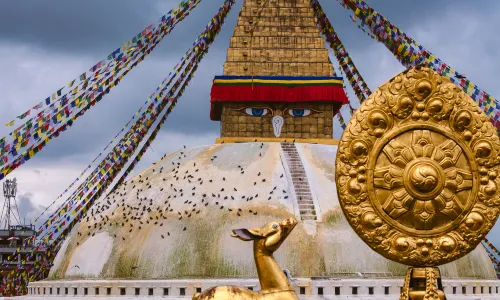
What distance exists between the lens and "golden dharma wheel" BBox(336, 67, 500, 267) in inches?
206

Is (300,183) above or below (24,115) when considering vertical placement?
below

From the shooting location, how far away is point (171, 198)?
15.4 m

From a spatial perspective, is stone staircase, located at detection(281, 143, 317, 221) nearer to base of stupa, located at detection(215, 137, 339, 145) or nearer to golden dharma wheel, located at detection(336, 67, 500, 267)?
base of stupa, located at detection(215, 137, 339, 145)

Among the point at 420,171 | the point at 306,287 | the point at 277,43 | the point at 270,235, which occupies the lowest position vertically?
the point at 306,287

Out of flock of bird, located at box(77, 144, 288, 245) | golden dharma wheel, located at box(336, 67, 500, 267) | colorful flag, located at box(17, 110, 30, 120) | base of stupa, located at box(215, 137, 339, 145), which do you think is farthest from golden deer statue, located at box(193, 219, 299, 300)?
base of stupa, located at box(215, 137, 339, 145)

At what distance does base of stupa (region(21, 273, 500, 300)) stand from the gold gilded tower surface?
5686mm

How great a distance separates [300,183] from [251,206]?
3.67ft

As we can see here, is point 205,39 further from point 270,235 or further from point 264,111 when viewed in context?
point 270,235

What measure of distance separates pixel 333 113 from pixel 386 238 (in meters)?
13.6

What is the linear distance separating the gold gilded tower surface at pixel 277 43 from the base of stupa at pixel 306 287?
569 centimetres

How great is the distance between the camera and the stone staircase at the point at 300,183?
48.3 ft

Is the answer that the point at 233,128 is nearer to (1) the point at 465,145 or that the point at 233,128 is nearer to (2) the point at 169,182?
(2) the point at 169,182

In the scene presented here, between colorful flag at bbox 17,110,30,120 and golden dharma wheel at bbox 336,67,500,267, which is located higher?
colorful flag at bbox 17,110,30,120

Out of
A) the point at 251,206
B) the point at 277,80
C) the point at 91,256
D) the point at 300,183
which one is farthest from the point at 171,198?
the point at 277,80
